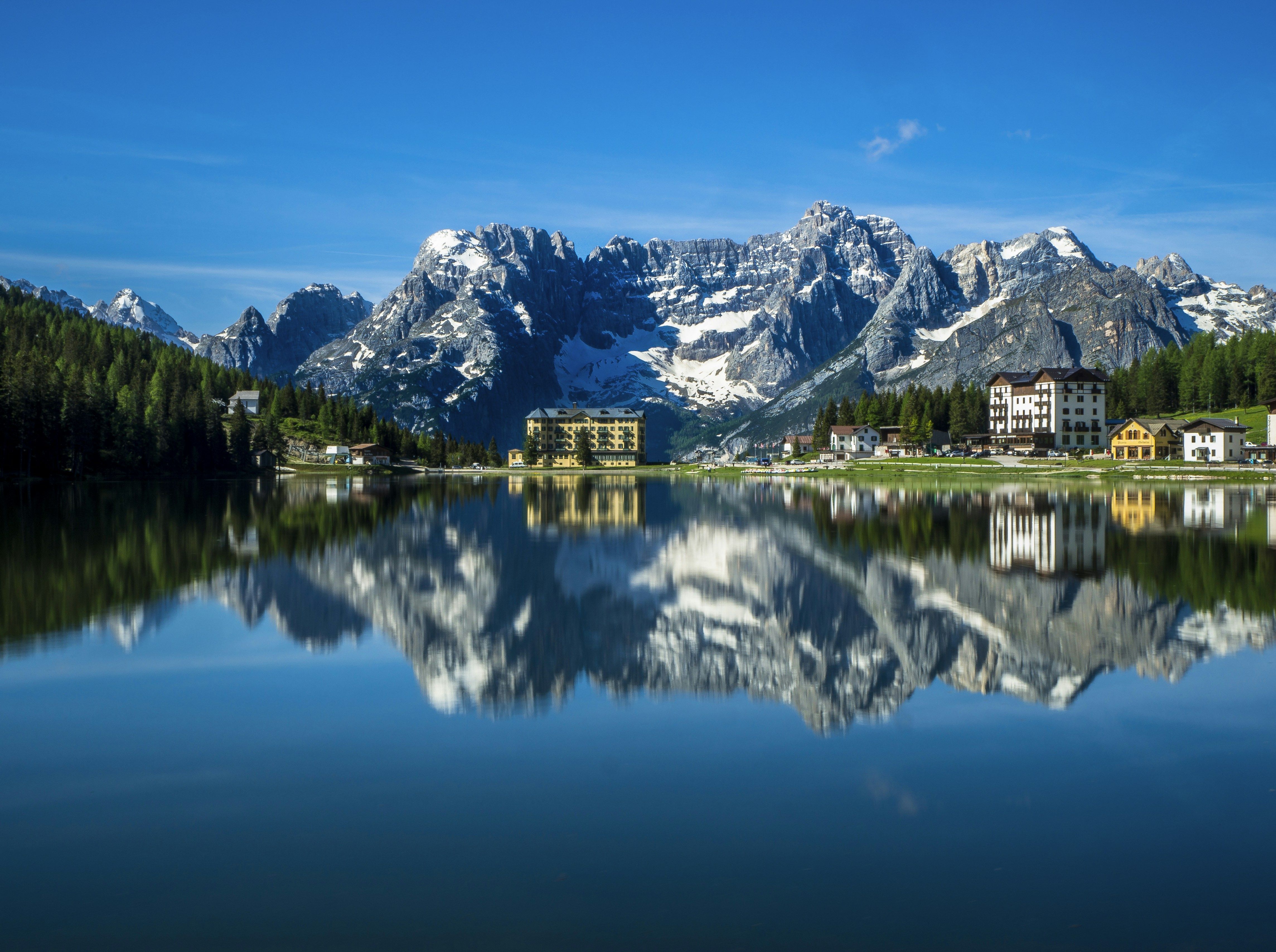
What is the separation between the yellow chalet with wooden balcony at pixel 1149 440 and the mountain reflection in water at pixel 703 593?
92.4 m

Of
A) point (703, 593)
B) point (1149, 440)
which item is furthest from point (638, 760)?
point (1149, 440)

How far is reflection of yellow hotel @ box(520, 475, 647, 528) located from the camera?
6400 cm

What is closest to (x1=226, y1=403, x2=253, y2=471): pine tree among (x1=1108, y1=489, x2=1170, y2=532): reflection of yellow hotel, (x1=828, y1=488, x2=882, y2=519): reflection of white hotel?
(x1=828, y1=488, x2=882, y2=519): reflection of white hotel

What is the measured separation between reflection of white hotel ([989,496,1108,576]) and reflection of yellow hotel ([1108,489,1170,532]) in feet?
3.50

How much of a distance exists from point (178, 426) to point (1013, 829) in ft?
494

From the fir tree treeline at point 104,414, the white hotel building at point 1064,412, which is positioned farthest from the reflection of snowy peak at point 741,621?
the white hotel building at point 1064,412

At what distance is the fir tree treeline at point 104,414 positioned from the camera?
110 metres

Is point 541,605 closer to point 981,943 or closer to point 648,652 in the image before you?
point 648,652

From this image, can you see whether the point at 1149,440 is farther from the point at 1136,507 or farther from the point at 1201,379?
the point at 1136,507

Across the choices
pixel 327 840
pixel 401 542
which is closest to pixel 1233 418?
pixel 401 542

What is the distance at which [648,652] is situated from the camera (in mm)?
22016

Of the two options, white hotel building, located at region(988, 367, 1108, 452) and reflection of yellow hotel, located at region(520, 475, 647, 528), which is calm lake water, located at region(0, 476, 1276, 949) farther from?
white hotel building, located at region(988, 367, 1108, 452)

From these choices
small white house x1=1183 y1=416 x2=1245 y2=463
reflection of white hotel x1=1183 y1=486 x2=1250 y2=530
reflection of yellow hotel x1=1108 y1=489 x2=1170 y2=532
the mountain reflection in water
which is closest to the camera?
the mountain reflection in water

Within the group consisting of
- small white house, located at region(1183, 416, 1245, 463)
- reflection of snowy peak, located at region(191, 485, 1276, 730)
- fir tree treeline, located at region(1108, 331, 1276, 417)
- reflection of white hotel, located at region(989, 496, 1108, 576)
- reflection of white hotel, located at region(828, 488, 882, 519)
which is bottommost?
reflection of white hotel, located at region(828, 488, 882, 519)
